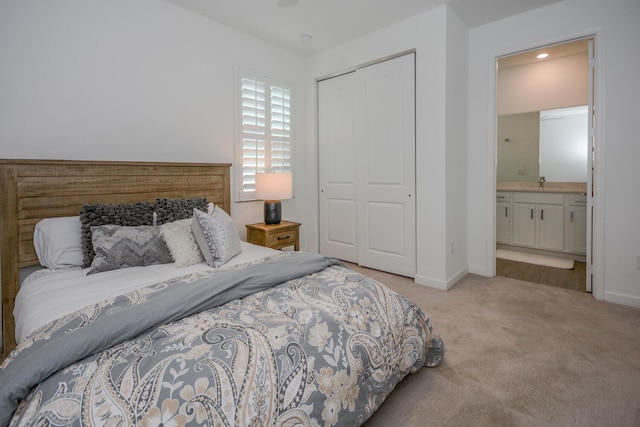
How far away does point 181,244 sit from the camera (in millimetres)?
2107

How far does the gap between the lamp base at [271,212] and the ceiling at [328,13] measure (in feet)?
5.93

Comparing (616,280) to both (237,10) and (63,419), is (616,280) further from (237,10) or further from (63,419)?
(237,10)

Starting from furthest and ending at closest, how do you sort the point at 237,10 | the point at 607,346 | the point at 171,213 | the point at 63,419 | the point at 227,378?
1. the point at 237,10
2. the point at 171,213
3. the point at 607,346
4. the point at 227,378
5. the point at 63,419

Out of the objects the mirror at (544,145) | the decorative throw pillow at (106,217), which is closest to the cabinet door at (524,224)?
the mirror at (544,145)

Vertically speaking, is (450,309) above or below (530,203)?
below

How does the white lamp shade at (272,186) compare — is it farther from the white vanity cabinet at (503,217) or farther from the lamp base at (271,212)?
the white vanity cabinet at (503,217)

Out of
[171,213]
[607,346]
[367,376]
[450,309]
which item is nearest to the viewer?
[367,376]

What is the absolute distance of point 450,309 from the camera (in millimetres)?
2691

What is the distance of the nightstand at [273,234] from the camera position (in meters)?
3.25

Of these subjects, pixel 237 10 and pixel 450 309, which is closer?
pixel 450 309

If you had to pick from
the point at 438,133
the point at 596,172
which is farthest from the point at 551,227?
the point at 438,133

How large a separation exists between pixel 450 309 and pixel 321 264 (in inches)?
56.8

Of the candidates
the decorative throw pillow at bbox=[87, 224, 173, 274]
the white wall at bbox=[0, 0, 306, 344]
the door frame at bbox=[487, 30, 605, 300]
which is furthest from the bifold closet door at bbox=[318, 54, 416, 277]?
the decorative throw pillow at bbox=[87, 224, 173, 274]

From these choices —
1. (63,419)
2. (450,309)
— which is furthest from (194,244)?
(450,309)
